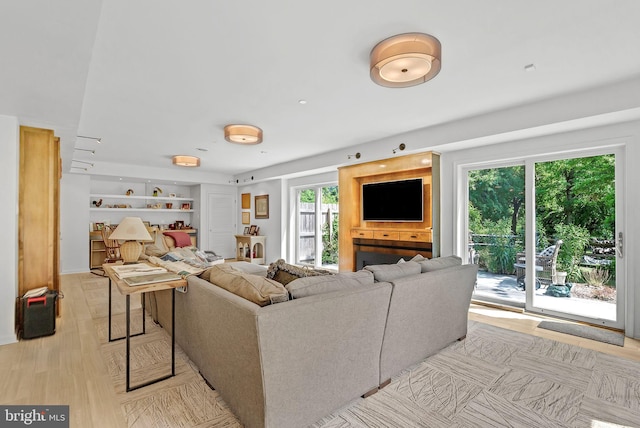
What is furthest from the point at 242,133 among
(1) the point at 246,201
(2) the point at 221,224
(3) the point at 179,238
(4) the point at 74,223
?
(2) the point at 221,224

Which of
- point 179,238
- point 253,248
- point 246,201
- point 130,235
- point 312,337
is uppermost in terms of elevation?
point 246,201

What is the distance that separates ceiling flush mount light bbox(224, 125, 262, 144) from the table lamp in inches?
61.3

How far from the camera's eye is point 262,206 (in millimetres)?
8617

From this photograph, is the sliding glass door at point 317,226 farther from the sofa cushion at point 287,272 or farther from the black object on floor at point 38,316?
the black object on floor at point 38,316

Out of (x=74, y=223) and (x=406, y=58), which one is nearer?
(x=406, y=58)

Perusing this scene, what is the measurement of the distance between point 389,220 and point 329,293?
12.1ft


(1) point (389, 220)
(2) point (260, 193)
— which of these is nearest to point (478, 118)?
(1) point (389, 220)

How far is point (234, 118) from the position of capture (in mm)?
3998

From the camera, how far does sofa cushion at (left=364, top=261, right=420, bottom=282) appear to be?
240 centimetres

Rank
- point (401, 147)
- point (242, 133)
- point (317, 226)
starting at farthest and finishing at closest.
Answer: point (317, 226), point (401, 147), point (242, 133)

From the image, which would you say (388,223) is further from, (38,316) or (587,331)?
(38,316)

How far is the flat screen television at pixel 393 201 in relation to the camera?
5.06m

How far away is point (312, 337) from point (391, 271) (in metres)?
0.96

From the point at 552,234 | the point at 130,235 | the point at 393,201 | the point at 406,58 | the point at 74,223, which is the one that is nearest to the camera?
the point at 406,58
